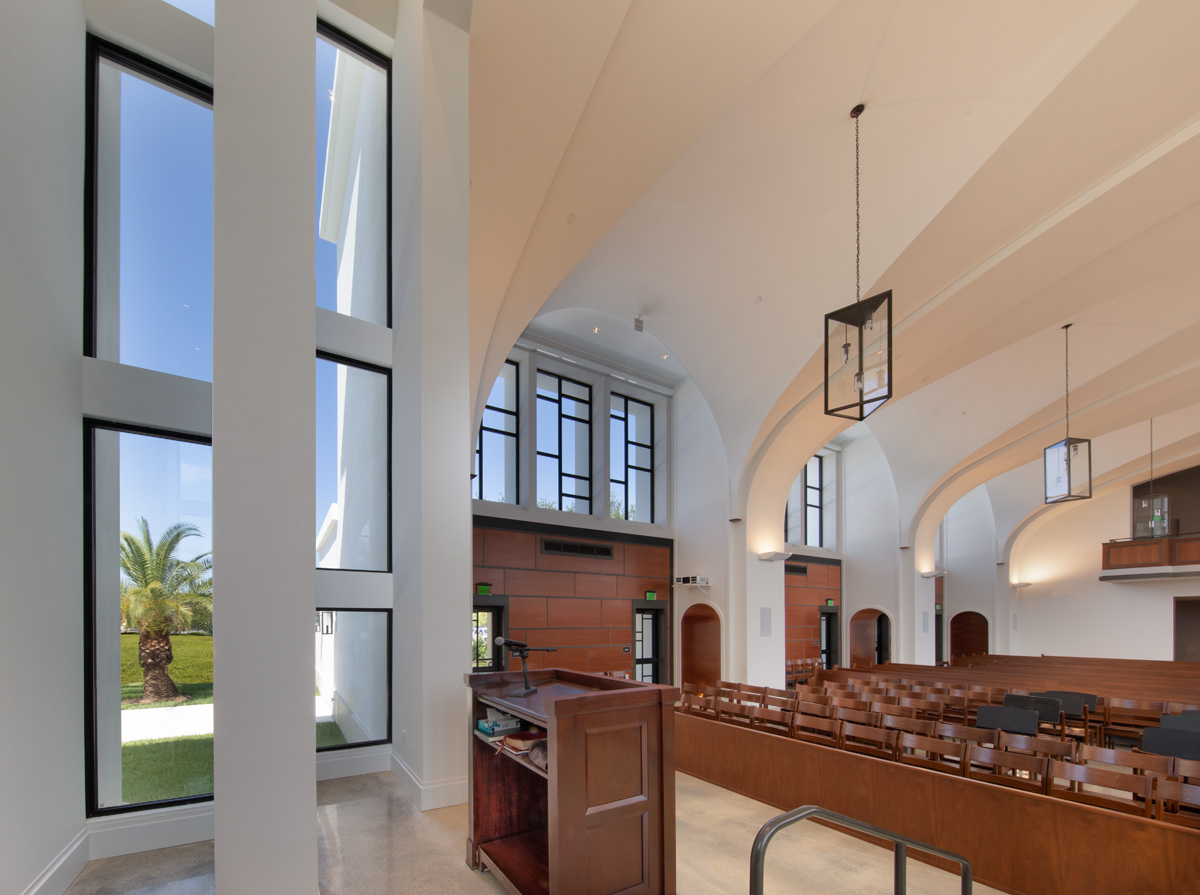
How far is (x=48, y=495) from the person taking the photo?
325 centimetres

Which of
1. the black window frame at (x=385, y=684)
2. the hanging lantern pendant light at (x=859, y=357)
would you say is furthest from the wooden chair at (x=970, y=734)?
the black window frame at (x=385, y=684)

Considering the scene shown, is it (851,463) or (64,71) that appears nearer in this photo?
(64,71)

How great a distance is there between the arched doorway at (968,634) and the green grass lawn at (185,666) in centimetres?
1961

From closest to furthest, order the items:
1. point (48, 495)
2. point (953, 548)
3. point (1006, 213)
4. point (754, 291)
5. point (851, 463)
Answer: point (48, 495)
point (1006, 213)
point (754, 291)
point (851, 463)
point (953, 548)

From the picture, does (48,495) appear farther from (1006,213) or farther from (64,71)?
(1006,213)

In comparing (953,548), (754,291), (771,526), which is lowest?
(953,548)

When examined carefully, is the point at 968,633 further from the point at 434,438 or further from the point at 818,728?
the point at 434,438

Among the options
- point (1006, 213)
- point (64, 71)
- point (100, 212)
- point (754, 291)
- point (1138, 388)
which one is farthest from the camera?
point (1138, 388)

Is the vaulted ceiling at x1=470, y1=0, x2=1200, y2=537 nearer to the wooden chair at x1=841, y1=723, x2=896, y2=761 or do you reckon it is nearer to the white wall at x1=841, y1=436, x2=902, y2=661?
the wooden chair at x1=841, y1=723, x2=896, y2=761

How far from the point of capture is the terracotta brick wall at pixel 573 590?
9914mm

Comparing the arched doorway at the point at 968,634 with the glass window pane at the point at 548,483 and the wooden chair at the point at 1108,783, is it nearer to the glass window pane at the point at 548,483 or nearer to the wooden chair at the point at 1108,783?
the glass window pane at the point at 548,483

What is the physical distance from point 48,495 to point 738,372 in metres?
7.71

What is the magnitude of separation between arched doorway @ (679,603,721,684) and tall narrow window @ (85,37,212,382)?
9.57m

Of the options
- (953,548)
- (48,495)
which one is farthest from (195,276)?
(953,548)
